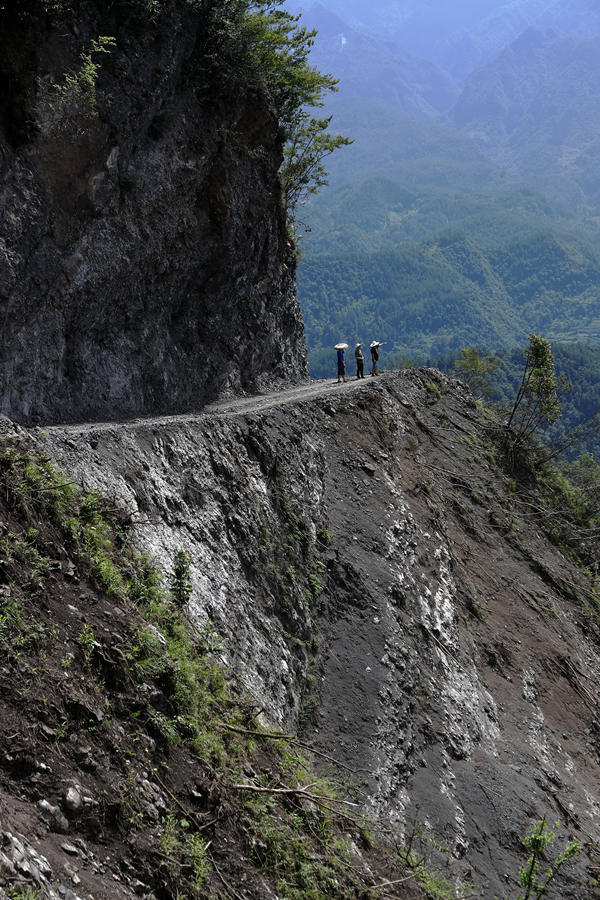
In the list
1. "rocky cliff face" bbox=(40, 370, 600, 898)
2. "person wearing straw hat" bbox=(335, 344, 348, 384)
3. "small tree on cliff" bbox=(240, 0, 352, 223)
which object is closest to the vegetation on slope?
"rocky cliff face" bbox=(40, 370, 600, 898)

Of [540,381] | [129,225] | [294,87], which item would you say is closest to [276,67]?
[294,87]

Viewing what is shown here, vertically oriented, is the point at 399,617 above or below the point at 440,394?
below

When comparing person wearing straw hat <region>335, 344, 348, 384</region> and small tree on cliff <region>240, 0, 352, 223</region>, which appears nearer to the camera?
small tree on cliff <region>240, 0, 352, 223</region>

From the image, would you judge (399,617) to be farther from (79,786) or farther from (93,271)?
(93,271)

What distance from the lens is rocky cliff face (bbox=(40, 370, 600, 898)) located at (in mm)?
9188

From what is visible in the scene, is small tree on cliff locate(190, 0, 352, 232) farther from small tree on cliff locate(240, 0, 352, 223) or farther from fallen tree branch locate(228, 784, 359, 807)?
fallen tree branch locate(228, 784, 359, 807)

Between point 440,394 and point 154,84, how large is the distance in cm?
1312

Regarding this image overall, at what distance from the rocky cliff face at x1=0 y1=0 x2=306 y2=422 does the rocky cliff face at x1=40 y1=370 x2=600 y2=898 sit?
442 centimetres

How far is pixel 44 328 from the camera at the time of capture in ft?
46.4

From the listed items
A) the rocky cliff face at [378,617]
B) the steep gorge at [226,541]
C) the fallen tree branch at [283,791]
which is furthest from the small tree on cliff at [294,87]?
the fallen tree branch at [283,791]

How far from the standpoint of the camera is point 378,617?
11.9 meters

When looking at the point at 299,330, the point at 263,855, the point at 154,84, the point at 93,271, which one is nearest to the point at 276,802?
the point at 263,855

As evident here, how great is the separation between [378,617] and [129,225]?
11.0 metres

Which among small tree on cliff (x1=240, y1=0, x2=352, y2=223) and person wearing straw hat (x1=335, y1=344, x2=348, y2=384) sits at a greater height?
small tree on cliff (x1=240, y1=0, x2=352, y2=223)
